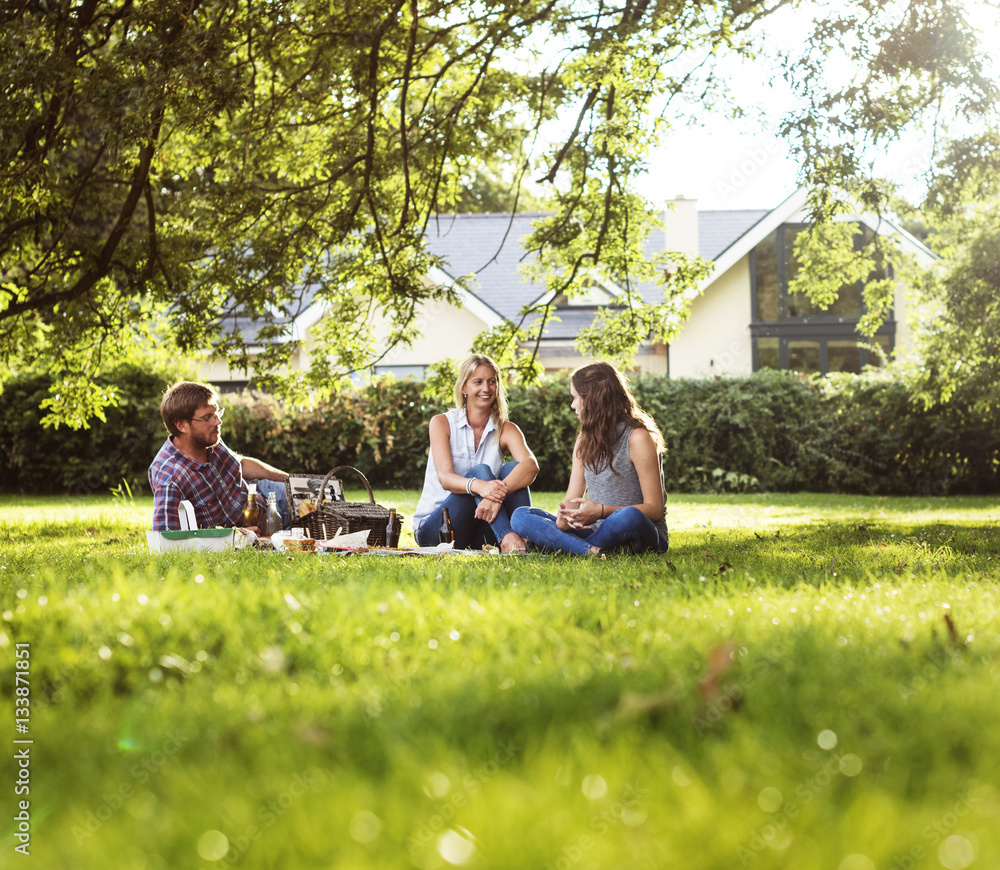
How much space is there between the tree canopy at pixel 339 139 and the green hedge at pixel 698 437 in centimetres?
644

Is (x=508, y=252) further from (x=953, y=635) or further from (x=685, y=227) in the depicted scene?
(x=953, y=635)

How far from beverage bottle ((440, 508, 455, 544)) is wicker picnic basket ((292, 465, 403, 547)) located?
0.45 meters

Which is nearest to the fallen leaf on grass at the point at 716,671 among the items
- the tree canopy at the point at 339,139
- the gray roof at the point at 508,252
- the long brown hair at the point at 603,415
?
the long brown hair at the point at 603,415

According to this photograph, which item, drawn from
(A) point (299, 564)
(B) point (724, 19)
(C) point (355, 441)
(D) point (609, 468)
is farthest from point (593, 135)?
(C) point (355, 441)

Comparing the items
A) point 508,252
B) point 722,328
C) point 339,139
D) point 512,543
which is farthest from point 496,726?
point 508,252

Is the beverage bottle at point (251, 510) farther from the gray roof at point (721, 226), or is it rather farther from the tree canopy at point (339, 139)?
the gray roof at point (721, 226)

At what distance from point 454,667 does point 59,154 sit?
7854mm

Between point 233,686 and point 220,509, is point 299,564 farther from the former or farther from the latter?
point 233,686

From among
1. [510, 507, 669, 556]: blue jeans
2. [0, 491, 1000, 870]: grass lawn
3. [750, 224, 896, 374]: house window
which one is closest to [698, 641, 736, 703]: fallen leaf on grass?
[0, 491, 1000, 870]: grass lawn

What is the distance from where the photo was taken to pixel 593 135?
397 inches

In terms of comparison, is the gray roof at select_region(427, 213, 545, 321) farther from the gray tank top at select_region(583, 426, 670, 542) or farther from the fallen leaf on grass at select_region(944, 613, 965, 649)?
the fallen leaf on grass at select_region(944, 613, 965, 649)

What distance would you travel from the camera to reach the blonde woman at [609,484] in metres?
6.34

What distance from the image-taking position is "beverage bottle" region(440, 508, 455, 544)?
7.24 meters

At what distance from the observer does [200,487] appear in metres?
6.77
